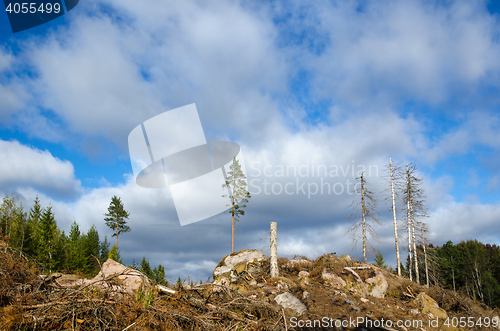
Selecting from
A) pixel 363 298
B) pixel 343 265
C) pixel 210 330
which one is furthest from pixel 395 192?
pixel 210 330

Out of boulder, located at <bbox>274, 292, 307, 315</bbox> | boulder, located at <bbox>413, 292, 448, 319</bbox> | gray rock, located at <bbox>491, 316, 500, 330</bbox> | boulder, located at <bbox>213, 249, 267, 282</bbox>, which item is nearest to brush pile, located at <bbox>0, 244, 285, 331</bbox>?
boulder, located at <bbox>274, 292, 307, 315</bbox>

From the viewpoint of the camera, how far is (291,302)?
1002 cm

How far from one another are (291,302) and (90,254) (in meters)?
30.3

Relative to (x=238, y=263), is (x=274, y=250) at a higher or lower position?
higher

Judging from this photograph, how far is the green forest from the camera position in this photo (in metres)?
36.0

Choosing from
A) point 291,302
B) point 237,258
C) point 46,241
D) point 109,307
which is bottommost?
point 291,302

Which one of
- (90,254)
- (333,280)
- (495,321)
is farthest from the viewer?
(90,254)

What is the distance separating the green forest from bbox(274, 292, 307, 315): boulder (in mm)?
26229

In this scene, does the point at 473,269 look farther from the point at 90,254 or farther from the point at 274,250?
the point at 90,254

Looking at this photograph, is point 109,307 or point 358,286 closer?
point 109,307

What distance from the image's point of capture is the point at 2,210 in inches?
1485

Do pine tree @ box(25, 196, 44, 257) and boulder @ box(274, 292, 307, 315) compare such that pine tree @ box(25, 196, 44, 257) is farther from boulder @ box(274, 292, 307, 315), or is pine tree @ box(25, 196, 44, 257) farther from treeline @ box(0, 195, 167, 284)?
boulder @ box(274, 292, 307, 315)

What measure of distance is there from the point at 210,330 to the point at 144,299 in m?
1.66

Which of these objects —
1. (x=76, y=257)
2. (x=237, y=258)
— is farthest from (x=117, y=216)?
(x=237, y=258)
